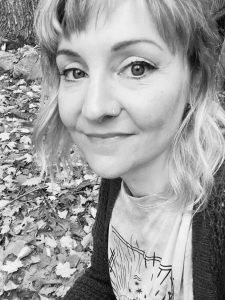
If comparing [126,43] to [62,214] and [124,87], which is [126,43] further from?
[62,214]

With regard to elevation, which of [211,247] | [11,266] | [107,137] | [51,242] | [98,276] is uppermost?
[107,137]

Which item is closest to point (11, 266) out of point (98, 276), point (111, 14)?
point (98, 276)

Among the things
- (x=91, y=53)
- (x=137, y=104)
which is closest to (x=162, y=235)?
(x=137, y=104)

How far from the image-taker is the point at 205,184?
1.51 meters

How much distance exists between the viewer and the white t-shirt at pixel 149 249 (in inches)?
62.2

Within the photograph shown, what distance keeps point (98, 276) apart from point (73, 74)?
1180 millimetres

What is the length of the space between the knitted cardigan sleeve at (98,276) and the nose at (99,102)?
0.77m

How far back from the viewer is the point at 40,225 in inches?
137

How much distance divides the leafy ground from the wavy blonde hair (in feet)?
5.83

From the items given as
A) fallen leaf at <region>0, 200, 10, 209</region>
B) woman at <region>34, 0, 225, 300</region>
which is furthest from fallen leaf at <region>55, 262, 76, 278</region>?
woman at <region>34, 0, 225, 300</region>

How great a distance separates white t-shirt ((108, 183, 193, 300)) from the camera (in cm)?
158

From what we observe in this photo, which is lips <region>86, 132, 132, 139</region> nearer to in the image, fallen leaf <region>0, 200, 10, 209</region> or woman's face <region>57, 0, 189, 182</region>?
woman's face <region>57, 0, 189, 182</region>

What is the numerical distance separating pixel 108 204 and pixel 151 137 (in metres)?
0.68

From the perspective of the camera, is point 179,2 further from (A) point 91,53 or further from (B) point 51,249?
(B) point 51,249
